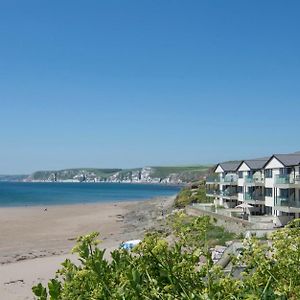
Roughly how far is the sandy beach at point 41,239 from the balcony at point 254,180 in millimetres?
12632

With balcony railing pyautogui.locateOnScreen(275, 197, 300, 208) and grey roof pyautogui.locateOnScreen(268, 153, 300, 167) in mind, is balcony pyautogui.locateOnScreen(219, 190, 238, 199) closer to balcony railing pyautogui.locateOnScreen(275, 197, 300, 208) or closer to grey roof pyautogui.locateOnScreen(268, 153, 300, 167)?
grey roof pyautogui.locateOnScreen(268, 153, 300, 167)

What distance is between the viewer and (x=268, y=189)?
43.5m

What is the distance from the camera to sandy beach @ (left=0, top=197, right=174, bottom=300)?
91.7ft

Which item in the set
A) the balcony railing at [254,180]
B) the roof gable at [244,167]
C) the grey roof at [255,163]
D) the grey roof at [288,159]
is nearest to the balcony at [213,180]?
the roof gable at [244,167]

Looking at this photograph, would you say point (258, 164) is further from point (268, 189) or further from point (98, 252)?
point (98, 252)

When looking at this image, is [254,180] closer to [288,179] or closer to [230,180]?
[230,180]

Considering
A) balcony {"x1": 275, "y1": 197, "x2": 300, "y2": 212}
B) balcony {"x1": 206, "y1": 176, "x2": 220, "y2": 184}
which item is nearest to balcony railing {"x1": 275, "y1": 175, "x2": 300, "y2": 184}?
balcony {"x1": 275, "y1": 197, "x2": 300, "y2": 212}

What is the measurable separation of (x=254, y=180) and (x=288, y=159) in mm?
7250

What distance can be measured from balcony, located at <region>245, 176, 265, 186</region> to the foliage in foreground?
42380mm

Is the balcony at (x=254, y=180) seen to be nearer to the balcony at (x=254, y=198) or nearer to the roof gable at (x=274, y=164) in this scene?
the balcony at (x=254, y=198)

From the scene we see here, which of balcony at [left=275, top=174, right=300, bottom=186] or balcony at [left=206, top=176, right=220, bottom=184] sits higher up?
balcony at [left=275, top=174, right=300, bottom=186]

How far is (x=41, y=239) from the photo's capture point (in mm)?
47812

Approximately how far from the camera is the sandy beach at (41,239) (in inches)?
1101

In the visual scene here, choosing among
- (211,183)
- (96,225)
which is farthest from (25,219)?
(211,183)
